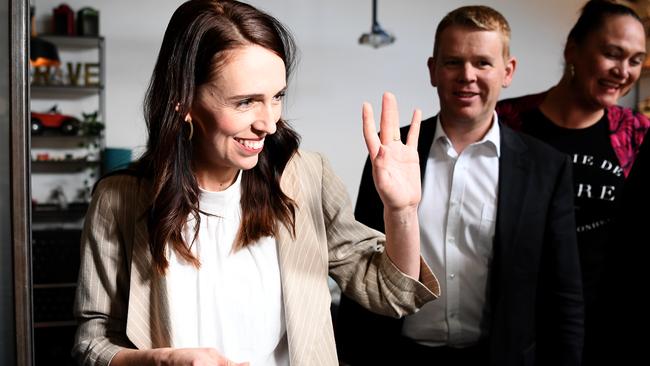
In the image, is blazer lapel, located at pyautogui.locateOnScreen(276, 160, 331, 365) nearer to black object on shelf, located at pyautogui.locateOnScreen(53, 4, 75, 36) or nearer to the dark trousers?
the dark trousers

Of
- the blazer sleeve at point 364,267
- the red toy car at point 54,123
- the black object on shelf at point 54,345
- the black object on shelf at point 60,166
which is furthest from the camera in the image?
the black object on shelf at point 60,166

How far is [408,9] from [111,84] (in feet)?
7.80

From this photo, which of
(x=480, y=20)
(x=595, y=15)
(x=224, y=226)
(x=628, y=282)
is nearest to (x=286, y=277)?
(x=224, y=226)

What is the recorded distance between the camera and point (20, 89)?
758 mm

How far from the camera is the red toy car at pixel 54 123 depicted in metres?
4.33

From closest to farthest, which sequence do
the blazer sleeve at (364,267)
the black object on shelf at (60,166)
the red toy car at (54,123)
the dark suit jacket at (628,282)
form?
the dark suit jacket at (628,282) < the blazer sleeve at (364,267) < the red toy car at (54,123) < the black object on shelf at (60,166)

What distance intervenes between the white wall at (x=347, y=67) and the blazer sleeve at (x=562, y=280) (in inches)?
136

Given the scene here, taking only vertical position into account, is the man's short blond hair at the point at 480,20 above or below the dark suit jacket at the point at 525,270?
above

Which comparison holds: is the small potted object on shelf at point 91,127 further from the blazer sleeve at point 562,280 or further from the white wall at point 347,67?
the blazer sleeve at point 562,280

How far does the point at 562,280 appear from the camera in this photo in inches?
53.2

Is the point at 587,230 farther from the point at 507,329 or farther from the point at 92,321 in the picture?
the point at 92,321

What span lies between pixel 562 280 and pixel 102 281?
95cm

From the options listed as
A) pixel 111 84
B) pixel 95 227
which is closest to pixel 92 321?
pixel 95 227

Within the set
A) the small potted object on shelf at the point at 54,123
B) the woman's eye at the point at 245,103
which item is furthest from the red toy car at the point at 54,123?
the woman's eye at the point at 245,103
